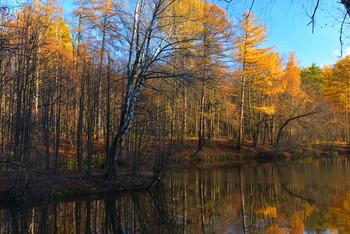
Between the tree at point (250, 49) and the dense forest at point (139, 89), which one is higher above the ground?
the tree at point (250, 49)

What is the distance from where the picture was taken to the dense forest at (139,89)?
9.62 m

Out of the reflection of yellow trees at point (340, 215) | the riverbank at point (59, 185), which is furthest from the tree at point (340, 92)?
the riverbank at point (59, 185)

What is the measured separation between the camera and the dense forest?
9.62 meters

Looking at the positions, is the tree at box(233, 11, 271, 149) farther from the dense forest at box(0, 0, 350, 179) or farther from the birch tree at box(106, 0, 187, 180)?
the birch tree at box(106, 0, 187, 180)

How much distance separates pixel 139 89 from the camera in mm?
10867

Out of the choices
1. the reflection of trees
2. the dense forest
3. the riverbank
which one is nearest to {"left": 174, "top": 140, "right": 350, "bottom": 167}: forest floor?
the dense forest

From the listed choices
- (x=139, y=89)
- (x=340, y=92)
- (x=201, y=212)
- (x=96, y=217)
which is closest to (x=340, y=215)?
(x=201, y=212)

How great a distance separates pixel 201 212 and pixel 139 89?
17.6ft

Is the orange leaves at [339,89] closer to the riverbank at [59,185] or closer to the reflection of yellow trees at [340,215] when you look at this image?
the reflection of yellow trees at [340,215]

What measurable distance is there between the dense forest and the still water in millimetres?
1563

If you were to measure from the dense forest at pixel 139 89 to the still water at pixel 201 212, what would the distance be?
156cm

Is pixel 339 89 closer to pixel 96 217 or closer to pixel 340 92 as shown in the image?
pixel 340 92

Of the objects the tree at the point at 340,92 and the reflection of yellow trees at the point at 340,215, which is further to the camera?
the tree at the point at 340,92

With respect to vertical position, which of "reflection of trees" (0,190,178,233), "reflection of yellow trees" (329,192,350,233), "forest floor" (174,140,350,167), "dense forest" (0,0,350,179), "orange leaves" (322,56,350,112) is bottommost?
"reflection of trees" (0,190,178,233)
